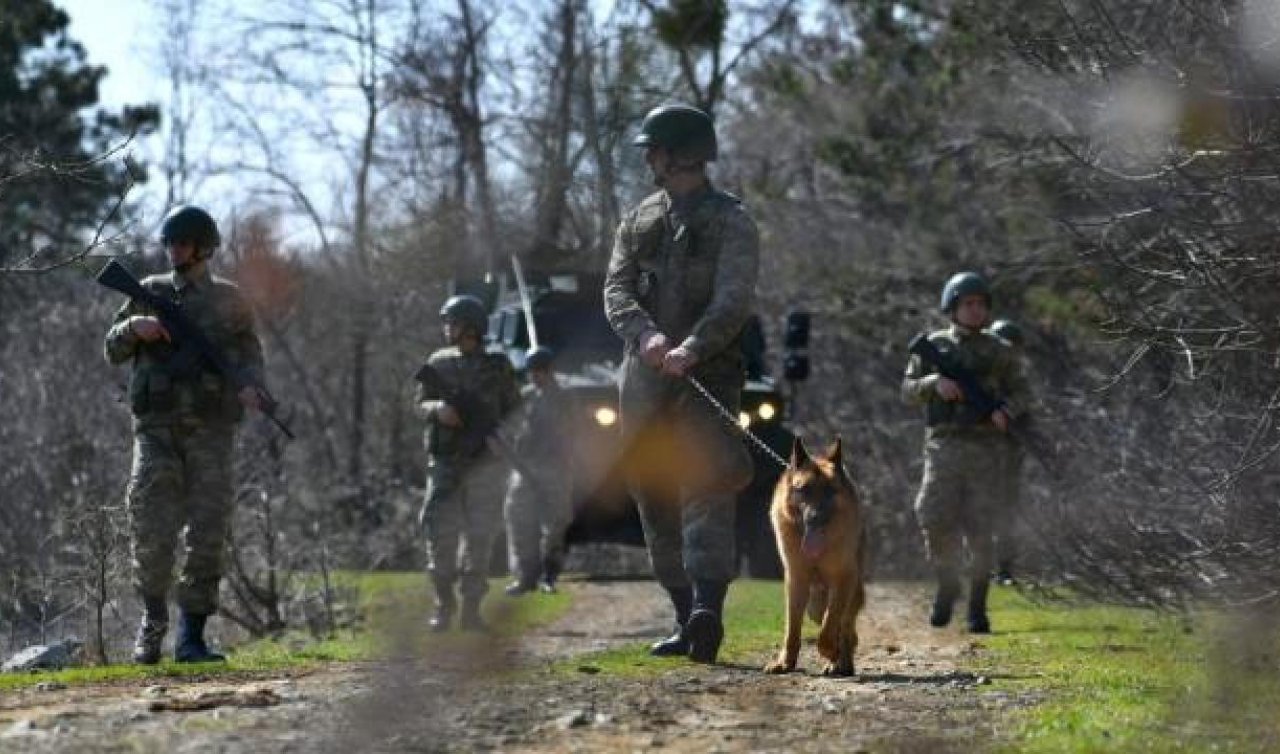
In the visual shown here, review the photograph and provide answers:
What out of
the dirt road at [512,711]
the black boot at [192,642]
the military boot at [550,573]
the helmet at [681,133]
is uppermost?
the helmet at [681,133]

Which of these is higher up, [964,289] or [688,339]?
[964,289]

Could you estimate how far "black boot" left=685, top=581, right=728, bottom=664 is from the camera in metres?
10.5

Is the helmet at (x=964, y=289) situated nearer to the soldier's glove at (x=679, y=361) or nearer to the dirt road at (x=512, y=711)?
the dirt road at (x=512, y=711)

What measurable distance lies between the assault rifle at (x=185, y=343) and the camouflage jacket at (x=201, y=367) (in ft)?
0.08

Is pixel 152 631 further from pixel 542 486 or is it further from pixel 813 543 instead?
pixel 542 486

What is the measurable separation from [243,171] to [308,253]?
1559mm

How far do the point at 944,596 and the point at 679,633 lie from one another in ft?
13.9

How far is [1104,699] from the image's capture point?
30.6ft

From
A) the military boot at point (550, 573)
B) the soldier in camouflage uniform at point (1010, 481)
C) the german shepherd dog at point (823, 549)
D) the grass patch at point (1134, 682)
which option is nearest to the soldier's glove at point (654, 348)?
the german shepherd dog at point (823, 549)

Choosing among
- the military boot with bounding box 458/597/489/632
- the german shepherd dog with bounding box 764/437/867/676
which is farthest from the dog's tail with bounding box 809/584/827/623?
the military boot with bounding box 458/597/489/632

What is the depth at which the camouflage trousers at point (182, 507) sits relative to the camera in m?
11.5

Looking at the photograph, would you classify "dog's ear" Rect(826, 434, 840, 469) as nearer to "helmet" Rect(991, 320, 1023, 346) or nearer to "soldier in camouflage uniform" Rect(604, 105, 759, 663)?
"soldier in camouflage uniform" Rect(604, 105, 759, 663)

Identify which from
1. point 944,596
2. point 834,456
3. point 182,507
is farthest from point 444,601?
point 834,456

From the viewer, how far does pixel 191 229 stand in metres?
11.6
